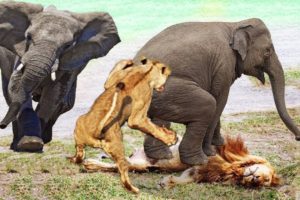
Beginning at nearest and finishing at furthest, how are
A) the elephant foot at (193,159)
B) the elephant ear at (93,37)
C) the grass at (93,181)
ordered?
the elephant foot at (193,159), the grass at (93,181), the elephant ear at (93,37)

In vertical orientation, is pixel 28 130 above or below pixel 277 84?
Answer: below

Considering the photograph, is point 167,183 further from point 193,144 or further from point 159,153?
point 193,144

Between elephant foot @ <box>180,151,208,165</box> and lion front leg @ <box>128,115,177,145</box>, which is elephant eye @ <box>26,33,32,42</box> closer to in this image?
elephant foot @ <box>180,151,208,165</box>

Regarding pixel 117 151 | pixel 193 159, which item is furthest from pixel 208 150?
pixel 117 151

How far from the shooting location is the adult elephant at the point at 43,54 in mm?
9234

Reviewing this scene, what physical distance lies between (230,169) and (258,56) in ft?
4.39

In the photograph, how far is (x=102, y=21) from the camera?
10570mm

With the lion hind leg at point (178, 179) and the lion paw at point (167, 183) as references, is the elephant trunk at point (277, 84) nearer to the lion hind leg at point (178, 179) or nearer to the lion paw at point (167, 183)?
the lion hind leg at point (178, 179)

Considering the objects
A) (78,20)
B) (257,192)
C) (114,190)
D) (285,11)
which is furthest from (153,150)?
(285,11)

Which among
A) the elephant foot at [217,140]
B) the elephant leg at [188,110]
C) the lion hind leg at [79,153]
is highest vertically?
the lion hind leg at [79,153]

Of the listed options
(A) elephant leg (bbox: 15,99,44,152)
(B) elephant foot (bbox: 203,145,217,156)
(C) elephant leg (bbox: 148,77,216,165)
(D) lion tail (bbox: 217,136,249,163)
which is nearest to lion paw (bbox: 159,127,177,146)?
(C) elephant leg (bbox: 148,77,216,165)

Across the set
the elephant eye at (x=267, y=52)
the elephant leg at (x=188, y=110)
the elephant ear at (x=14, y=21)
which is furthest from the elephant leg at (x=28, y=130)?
the elephant eye at (x=267, y=52)

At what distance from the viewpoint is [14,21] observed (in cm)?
1052

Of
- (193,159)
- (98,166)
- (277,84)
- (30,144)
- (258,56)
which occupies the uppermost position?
A: (258,56)
